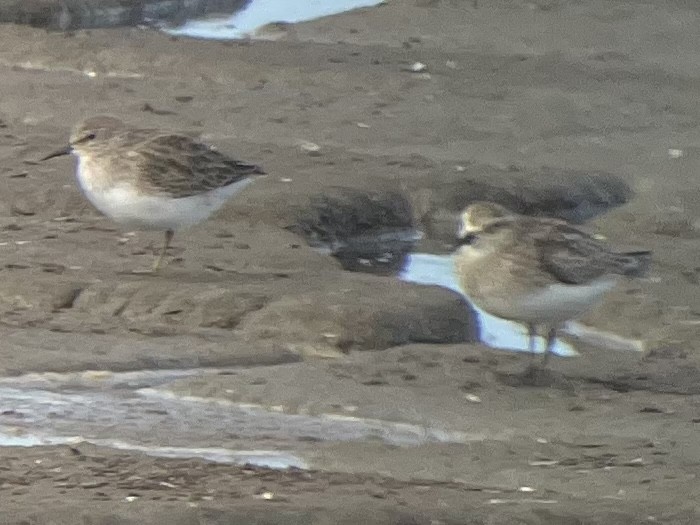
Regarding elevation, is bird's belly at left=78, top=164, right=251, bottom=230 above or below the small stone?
above

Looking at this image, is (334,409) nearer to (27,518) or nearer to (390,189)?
(27,518)

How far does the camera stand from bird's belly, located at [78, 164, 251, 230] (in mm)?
8789

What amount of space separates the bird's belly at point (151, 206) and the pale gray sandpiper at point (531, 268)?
1.54 metres

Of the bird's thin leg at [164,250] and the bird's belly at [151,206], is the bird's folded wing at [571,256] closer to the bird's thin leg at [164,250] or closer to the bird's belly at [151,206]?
the bird's belly at [151,206]

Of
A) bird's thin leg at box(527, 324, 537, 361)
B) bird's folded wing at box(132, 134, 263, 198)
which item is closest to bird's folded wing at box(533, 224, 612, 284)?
bird's thin leg at box(527, 324, 537, 361)

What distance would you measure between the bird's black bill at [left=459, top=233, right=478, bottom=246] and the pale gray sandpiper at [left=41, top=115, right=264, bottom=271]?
1525mm

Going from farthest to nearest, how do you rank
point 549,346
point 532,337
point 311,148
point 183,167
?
point 311,148 < point 183,167 < point 532,337 < point 549,346

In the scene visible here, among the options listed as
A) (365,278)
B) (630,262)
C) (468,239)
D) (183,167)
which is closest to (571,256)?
(630,262)

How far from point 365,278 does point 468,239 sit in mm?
1054

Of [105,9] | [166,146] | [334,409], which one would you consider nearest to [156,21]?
[105,9]

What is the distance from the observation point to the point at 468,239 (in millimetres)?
7852

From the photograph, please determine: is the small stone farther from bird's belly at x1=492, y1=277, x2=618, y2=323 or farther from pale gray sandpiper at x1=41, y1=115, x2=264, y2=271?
bird's belly at x1=492, y1=277, x2=618, y2=323

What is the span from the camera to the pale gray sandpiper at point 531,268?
7.62 meters

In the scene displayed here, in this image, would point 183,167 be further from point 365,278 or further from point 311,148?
point 311,148
